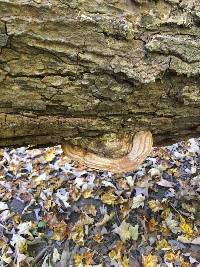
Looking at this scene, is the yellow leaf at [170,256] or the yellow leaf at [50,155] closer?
the yellow leaf at [170,256]

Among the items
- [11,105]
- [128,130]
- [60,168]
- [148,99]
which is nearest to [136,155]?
[128,130]

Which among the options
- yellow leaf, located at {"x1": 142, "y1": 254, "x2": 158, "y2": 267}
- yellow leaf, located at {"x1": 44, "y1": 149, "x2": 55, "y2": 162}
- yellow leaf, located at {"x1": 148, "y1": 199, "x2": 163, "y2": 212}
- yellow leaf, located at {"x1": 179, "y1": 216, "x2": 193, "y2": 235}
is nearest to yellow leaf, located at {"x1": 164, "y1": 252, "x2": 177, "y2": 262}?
yellow leaf, located at {"x1": 142, "y1": 254, "x2": 158, "y2": 267}

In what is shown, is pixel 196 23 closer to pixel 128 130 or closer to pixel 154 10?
pixel 154 10

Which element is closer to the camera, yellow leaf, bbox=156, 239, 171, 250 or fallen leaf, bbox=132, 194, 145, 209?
yellow leaf, bbox=156, 239, 171, 250

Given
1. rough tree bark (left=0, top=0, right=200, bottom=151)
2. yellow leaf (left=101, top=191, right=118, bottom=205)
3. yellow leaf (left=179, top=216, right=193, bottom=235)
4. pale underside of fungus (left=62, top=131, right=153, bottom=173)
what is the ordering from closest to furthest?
1. rough tree bark (left=0, top=0, right=200, bottom=151)
2. pale underside of fungus (left=62, top=131, right=153, bottom=173)
3. yellow leaf (left=179, top=216, right=193, bottom=235)
4. yellow leaf (left=101, top=191, right=118, bottom=205)

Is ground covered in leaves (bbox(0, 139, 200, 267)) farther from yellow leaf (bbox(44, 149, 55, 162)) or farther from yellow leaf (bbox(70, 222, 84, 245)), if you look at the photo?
yellow leaf (bbox(44, 149, 55, 162))

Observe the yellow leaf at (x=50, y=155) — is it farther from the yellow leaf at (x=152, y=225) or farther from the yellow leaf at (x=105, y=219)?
the yellow leaf at (x=152, y=225)

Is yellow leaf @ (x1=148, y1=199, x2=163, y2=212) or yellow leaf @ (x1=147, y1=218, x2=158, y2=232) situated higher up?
yellow leaf @ (x1=148, y1=199, x2=163, y2=212)

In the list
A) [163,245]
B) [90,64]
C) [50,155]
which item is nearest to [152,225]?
[163,245]

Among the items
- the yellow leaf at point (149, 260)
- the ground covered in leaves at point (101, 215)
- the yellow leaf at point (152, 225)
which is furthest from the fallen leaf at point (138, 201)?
the yellow leaf at point (149, 260)
